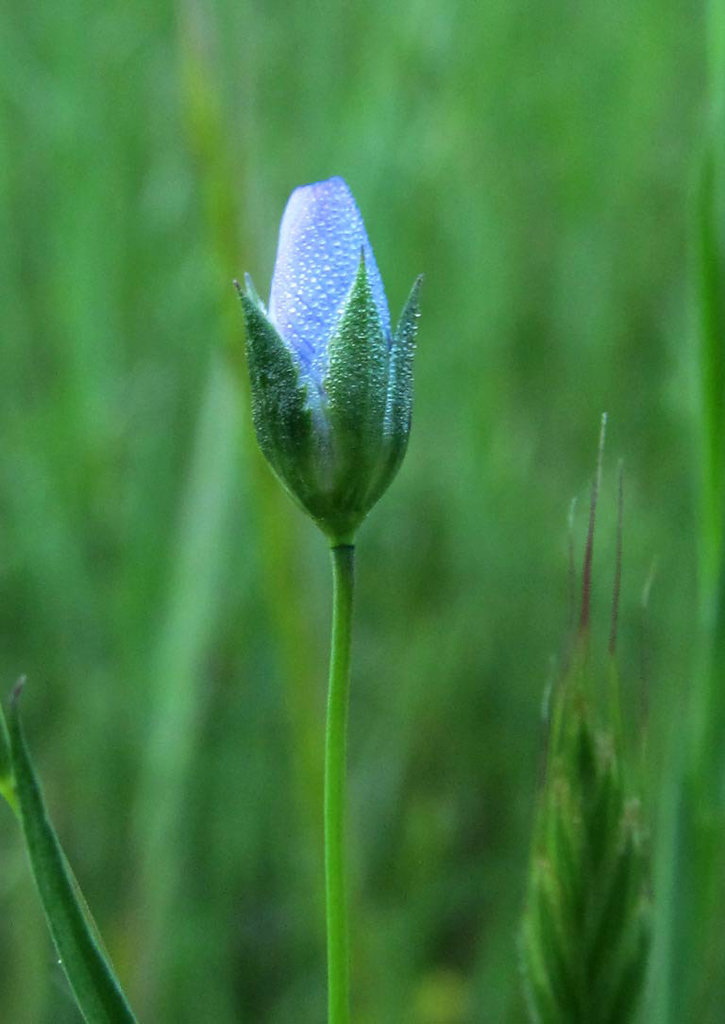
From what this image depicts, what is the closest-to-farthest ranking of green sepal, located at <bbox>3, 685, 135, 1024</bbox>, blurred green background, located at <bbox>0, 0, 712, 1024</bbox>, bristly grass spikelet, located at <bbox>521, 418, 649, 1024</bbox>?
green sepal, located at <bbox>3, 685, 135, 1024</bbox>
bristly grass spikelet, located at <bbox>521, 418, 649, 1024</bbox>
blurred green background, located at <bbox>0, 0, 712, 1024</bbox>

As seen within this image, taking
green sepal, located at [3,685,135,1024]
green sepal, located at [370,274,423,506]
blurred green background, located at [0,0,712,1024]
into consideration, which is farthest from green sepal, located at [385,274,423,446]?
blurred green background, located at [0,0,712,1024]

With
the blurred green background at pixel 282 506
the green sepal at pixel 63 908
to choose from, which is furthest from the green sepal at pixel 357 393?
the blurred green background at pixel 282 506

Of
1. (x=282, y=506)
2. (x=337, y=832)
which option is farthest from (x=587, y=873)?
(x=282, y=506)

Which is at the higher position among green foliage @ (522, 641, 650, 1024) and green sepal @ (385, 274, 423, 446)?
green sepal @ (385, 274, 423, 446)

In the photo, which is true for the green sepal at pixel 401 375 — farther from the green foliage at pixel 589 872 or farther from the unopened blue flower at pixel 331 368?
the green foliage at pixel 589 872

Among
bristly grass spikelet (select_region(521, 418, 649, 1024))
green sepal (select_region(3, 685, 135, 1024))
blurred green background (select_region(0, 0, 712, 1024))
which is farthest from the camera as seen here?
blurred green background (select_region(0, 0, 712, 1024))

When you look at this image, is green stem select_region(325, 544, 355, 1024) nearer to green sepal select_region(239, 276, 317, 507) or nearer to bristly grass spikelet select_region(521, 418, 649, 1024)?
green sepal select_region(239, 276, 317, 507)

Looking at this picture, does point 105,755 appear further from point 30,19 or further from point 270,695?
point 30,19

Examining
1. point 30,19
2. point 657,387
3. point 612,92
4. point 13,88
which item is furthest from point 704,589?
point 612,92
